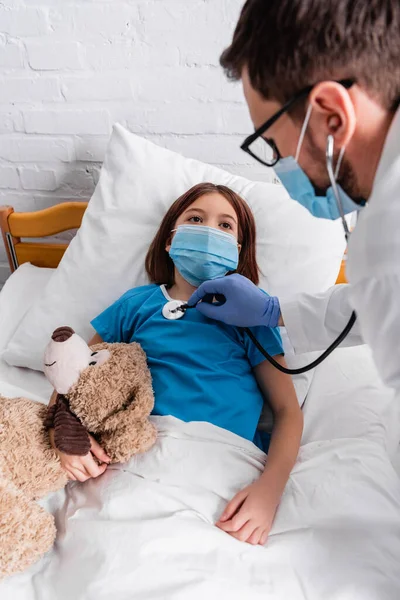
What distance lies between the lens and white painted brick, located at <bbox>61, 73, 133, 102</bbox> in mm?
1704

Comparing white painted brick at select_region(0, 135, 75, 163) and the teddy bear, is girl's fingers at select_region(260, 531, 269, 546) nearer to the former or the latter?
the teddy bear

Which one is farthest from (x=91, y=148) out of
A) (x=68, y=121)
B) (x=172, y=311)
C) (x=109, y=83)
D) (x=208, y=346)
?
(x=208, y=346)

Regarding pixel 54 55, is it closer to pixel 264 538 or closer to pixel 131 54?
→ pixel 131 54

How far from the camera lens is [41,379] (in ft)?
4.87

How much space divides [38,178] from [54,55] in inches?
16.5

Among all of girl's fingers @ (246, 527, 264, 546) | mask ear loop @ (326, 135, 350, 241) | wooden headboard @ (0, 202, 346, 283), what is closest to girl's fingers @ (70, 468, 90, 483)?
girl's fingers @ (246, 527, 264, 546)

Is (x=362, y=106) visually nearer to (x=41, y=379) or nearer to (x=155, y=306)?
(x=155, y=306)

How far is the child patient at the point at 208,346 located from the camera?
3.55 feet

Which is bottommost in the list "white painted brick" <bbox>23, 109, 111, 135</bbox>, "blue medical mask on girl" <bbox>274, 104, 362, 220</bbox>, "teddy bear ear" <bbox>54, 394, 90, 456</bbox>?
"teddy bear ear" <bbox>54, 394, 90, 456</bbox>

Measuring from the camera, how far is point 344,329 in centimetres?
107

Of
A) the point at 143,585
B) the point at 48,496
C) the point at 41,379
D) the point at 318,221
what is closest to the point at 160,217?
the point at 318,221

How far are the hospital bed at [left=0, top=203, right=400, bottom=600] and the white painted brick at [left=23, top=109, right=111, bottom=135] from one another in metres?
1.08

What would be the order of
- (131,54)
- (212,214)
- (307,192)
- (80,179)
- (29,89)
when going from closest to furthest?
(307,192), (212,214), (131,54), (29,89), (80,179)

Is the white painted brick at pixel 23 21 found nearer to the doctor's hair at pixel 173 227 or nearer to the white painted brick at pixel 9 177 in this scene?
the white painted brick at pixel 9 177
